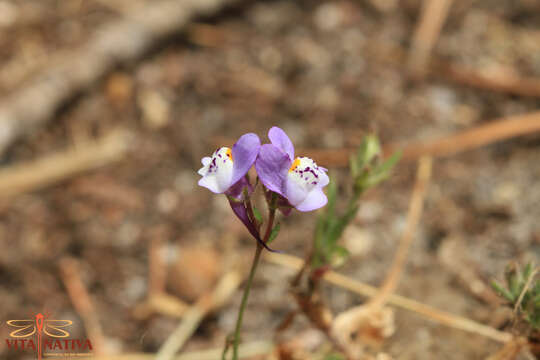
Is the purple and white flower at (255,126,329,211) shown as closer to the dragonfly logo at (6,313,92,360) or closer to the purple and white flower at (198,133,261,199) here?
the purple and white flower at (198,133,261,199)

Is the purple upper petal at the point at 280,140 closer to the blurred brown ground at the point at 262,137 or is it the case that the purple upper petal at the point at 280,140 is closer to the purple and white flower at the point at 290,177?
the purple and white flower at the point at 290,177

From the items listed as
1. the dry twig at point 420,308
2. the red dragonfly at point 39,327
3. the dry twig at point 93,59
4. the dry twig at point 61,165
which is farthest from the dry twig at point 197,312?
the dry twig at point 93,59

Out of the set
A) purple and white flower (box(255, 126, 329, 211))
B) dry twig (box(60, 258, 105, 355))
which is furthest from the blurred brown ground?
purple and white flower (box(255, 126, 329, 211))

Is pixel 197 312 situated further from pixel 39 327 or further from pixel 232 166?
pixel 232 166

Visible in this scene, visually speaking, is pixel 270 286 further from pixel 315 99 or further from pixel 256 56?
pixel 256 56

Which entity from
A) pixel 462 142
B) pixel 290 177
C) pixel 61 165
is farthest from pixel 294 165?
pixel 61 165
